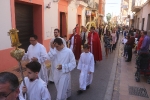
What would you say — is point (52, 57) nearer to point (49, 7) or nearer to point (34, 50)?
point (34, 50)

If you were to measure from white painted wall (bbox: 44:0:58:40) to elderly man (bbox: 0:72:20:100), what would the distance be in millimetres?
9360

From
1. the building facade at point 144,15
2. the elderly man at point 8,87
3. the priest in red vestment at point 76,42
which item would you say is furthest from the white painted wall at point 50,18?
the elderly man at point 8,87

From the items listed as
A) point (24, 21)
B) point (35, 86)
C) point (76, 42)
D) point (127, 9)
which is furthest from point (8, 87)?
point (127, 9)

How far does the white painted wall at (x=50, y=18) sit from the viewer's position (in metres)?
10.8

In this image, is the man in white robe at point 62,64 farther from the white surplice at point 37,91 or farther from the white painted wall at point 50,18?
the white painted wall at point 50,18

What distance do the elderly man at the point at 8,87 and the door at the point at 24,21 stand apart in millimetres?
7558

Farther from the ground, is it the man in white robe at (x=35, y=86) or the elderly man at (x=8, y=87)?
the elderly man at (x=8, y=87)

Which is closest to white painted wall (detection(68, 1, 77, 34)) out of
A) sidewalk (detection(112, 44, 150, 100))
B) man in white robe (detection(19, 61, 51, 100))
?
sidewalk (detection(112, 44, 150, 100))

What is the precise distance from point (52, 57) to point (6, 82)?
2.93 metres

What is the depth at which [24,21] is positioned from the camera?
9445 mm

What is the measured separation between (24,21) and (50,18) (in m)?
2.35

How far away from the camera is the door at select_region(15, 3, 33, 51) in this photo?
8852 mm

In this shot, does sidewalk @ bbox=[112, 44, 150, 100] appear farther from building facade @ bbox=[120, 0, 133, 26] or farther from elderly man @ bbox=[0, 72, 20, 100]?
building facade @ bbox=[120, 0, 133, 26]

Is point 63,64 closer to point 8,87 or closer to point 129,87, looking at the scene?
point 8,87
